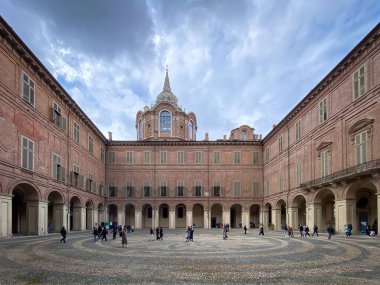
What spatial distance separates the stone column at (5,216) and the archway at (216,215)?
33986 millimetres

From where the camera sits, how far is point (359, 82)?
2553 cm

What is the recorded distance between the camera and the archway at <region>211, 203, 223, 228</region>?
52.6 m

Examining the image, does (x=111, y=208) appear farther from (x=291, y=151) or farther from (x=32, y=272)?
(x=32, y=272)

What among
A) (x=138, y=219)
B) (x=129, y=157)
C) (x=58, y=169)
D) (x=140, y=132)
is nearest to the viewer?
(x=58, y=169)

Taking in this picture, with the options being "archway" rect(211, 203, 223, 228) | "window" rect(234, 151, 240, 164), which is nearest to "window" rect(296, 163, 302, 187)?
"window" rect(234, 151, 240, 164)

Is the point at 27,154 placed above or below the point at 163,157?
below

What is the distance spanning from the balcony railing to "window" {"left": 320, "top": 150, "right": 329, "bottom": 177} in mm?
969

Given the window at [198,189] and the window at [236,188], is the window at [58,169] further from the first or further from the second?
the window at [236,188]

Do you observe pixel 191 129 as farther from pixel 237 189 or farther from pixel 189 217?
pixel 189 217

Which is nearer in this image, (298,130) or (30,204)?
(30,204)

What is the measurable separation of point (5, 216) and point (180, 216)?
33.6 m

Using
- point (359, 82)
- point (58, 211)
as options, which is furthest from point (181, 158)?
point (359, 82)

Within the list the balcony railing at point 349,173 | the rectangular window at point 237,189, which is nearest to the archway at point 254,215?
the rectangular window at point 237,189

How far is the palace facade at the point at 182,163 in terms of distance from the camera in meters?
24.0
